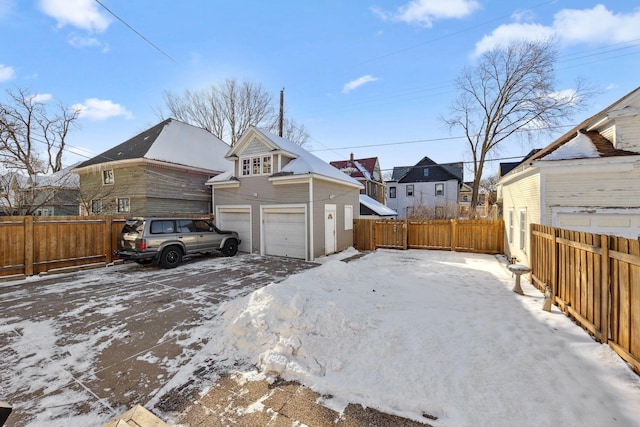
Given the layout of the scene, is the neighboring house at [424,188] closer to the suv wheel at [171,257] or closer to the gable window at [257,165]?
the gable window at [257,165]

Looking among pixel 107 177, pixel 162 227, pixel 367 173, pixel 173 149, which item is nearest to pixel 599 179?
pixel 162 227

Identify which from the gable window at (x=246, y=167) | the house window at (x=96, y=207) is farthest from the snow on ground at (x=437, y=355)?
the house window at (x=96, y=207)

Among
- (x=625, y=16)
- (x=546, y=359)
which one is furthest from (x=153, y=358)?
(x=625, y=16)

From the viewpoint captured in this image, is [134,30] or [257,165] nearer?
[134,30]

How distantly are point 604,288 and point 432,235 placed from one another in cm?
1033

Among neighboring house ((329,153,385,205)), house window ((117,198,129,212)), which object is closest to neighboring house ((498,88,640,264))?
house window ((117,198,129,212))

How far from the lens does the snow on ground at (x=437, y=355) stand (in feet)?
8.69

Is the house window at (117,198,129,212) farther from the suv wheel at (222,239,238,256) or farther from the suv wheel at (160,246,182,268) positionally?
the suv wheel at (160,246,182,268)

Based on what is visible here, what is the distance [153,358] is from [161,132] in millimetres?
16295

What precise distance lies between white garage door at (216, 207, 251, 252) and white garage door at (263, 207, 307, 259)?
1025mm

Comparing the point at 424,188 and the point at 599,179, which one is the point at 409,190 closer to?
the point at 424,188

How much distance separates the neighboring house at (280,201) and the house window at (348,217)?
0.44ft

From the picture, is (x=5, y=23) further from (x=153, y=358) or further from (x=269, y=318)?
(x=269, y=318)

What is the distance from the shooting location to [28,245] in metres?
8.25
